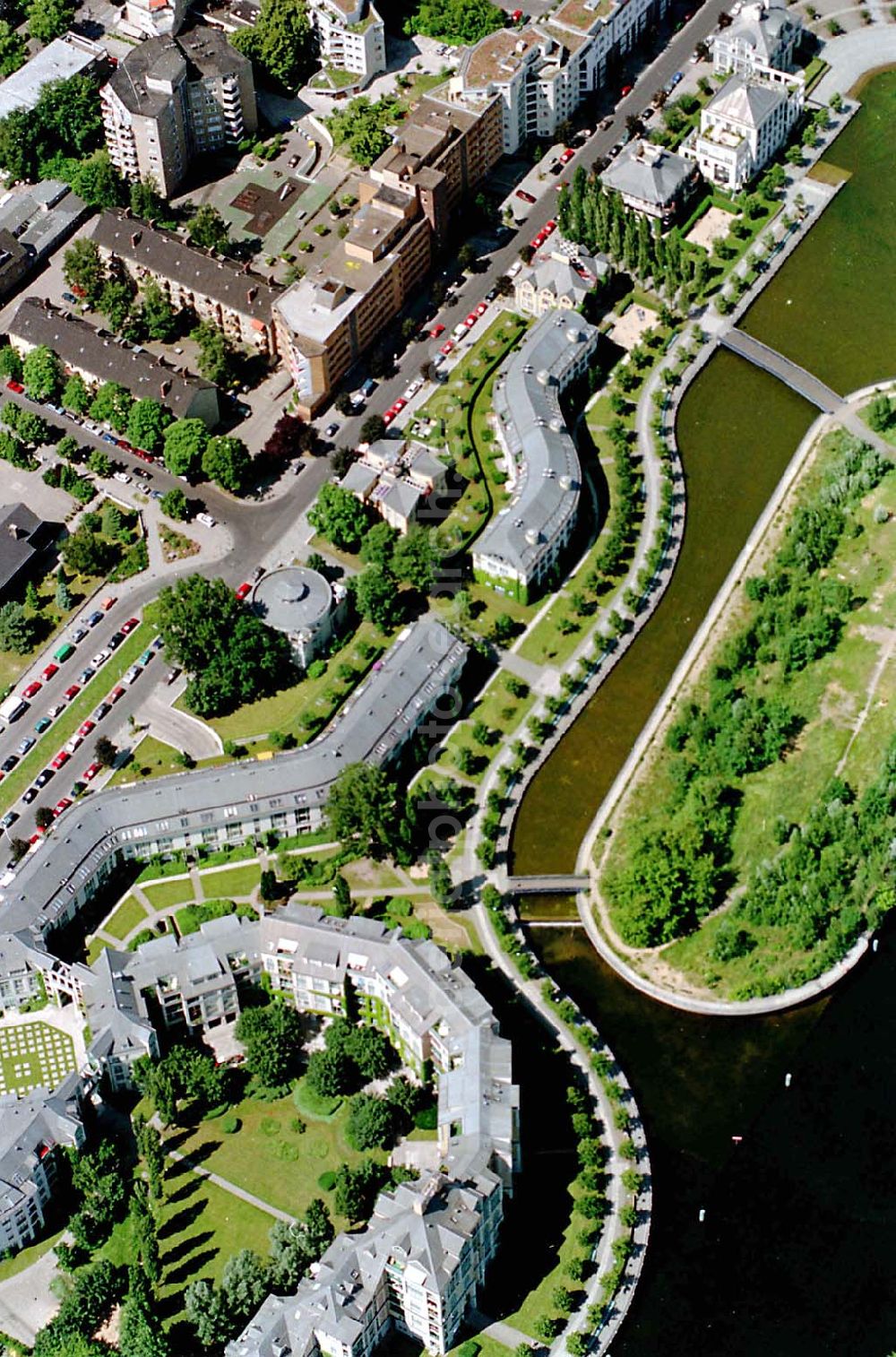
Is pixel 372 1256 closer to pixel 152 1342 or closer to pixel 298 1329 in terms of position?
pixel 298 1329

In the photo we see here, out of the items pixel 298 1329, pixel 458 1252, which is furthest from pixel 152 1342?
pixel 458 1252

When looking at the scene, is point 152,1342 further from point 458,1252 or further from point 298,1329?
point 458,1252

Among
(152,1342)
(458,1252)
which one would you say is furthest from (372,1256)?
(152,1342)

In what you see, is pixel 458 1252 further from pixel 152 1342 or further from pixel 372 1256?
pixel 152 1342
